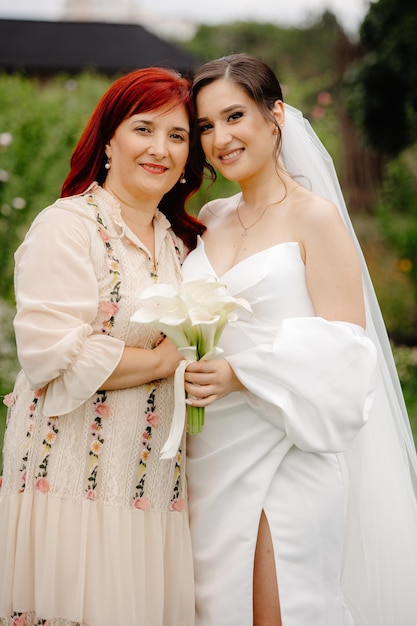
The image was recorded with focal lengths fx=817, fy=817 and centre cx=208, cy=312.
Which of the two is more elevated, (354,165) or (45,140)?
(354,165)

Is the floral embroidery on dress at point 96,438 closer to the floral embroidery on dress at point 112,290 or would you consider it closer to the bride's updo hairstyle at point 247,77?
the floral embroidery on dress at point 112,290

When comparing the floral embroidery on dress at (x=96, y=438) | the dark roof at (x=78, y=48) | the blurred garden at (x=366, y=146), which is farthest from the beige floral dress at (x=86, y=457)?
the dark roof at (x=78, y=48)

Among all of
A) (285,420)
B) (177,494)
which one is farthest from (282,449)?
(177,494)

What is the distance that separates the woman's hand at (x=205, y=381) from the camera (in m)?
2.82

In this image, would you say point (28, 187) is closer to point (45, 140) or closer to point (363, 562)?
point (45, 140)

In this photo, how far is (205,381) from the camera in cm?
283

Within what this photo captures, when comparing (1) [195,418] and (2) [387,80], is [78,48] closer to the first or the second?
(2) [387,80]

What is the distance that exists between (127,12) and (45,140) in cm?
4889

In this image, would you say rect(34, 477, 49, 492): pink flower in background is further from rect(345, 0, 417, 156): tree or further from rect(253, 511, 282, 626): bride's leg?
rect(345, 0, 417, 156): tree

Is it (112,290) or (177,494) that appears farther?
(177,494)

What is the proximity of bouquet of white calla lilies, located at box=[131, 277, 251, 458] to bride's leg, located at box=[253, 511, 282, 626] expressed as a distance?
1.87 feet

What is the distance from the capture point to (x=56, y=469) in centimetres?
294

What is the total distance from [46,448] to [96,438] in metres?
0.19

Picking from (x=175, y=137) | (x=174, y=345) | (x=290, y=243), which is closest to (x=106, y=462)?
(x=174, y=345)
